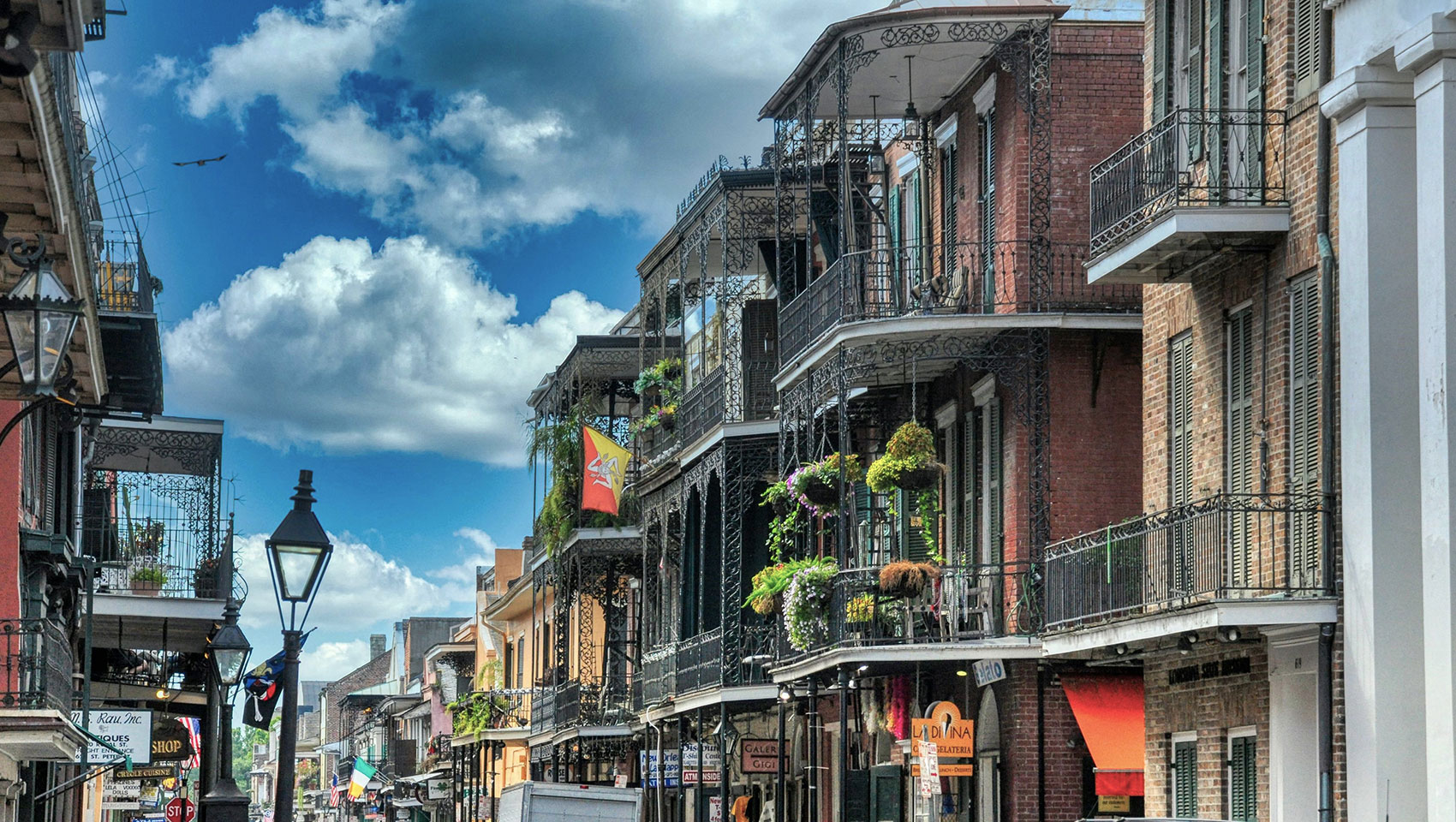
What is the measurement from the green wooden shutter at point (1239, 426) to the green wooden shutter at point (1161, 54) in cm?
238

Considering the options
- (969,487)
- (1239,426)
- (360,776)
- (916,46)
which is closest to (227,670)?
(969,487)

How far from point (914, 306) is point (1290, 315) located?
777cm

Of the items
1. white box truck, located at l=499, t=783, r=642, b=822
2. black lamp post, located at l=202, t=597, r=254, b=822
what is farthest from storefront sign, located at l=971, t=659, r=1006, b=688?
black lamp post, located at l=202, t=597, r=254, b=822

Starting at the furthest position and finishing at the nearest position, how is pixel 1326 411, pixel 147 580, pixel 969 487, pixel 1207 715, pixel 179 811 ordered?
pixel 179 811 < pixel 147 580 < pixel 969 487 < pixel 1207 715 < pixel 1326 411

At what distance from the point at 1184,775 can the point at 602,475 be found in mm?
19573

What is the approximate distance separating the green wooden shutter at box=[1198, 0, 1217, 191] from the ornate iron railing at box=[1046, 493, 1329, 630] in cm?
265

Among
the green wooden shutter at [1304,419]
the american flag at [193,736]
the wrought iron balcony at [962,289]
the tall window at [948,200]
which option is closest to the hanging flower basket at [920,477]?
the wrought iron balcony at [962,289]

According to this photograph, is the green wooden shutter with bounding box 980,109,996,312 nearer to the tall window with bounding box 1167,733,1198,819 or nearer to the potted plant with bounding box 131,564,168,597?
the tall window with bounding box 1167,733,1198,819

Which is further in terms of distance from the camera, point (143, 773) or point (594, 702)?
point (594, 702)

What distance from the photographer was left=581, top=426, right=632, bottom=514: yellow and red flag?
35562 mm

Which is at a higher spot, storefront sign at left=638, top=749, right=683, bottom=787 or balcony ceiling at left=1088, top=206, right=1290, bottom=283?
balcony ceiling at left=1088, top=206, right=1290, bottom=283

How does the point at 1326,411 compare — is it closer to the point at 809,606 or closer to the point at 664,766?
the point at 809,606

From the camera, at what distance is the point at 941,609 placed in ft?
72.8

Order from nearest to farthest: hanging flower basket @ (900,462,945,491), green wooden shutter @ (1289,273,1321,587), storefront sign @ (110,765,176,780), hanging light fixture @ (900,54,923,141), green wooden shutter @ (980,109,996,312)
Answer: green wooden shutter @ (1289,273,1321,587)
hanging flower basket @ (900,462,945,491)
green wooden shutter @ (980,109,996,312)
hanging light fixture @ (900,54,923,141)
storefront sign @ (110,765,176,780)
